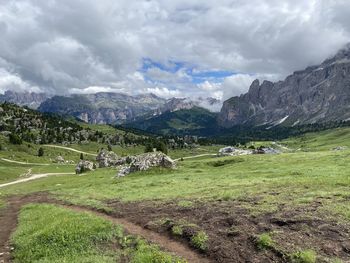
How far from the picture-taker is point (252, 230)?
24.5 meters

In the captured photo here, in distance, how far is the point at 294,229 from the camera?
23.8 metres

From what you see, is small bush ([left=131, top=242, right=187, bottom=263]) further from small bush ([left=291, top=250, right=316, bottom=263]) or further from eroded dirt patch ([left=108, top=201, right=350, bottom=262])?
small bush ([left=291, top=250, right=316, bottom=263])

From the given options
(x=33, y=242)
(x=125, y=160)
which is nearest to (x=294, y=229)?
(x=33, y=242)

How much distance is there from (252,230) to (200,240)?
3.49 m

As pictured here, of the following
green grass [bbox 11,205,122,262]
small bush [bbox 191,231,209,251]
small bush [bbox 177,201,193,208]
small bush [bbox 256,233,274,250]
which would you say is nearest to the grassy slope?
green grass [bbox 11,205,122,262]

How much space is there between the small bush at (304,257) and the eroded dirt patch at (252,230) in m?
0.36

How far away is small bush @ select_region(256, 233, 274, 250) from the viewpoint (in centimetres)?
2165

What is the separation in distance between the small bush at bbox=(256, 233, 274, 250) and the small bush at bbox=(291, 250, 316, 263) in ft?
6.03

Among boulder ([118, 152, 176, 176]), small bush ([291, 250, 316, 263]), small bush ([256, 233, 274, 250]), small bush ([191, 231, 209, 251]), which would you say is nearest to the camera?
small bush ([291, 250, 316, 263])

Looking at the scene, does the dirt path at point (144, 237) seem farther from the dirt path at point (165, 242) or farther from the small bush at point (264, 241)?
the small bush at point (264, 241)

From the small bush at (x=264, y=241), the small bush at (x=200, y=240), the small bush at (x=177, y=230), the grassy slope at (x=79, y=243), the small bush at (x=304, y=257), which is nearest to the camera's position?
the small bush at (x=304, y=257)

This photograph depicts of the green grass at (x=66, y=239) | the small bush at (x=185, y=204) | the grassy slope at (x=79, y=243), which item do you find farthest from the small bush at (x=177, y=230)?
the small bush at (x=185, y=204)

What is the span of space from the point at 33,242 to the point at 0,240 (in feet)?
16.5

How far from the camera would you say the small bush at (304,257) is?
63.3ft
